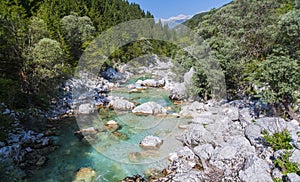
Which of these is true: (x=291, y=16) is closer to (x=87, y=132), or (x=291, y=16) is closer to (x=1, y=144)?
(x=87, y=132)

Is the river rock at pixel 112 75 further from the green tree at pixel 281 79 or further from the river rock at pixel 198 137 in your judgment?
the green tree at pixel 281 79

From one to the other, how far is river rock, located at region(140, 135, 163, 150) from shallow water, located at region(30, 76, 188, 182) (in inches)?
10.1

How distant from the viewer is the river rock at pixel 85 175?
28.3 feet

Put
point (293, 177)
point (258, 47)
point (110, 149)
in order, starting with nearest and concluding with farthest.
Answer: point (293, 177), point (110, 149), point (258, 47)

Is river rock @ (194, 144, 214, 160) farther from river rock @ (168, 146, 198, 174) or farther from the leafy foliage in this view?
the leafy foliage

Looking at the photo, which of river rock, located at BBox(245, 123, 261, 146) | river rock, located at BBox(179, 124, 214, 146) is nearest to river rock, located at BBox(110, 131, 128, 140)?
river rock, located at BBox(179, 124, 214, 146)

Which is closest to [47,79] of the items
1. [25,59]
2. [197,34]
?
[25,59]

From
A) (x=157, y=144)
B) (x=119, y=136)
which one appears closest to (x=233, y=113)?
(x=157, y=144)

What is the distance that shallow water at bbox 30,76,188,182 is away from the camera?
9.16m

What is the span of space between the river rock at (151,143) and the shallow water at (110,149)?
10.1 inches

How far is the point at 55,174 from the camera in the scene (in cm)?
893

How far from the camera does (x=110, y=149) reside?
11.2 metres

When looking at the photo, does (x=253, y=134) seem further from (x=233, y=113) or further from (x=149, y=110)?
(x=149, y=110)

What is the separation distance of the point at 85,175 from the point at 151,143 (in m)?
3.75
